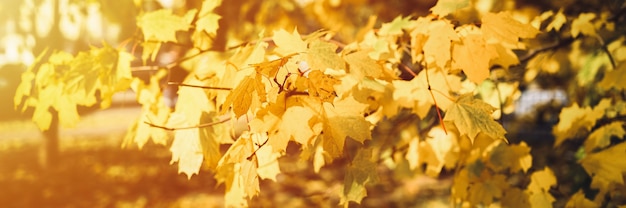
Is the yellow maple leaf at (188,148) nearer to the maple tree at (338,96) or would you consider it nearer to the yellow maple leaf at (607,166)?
the maple tree at (338,96)

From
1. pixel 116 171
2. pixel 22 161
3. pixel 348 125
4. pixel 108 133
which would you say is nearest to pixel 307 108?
pixel 348 125

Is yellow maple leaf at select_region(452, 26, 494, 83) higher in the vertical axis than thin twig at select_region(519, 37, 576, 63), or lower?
lower

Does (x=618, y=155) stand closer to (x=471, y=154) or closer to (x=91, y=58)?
(x=471, y=154)

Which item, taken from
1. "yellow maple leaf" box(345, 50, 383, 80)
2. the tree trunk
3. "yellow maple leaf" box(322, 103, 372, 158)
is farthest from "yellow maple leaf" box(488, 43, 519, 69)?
the tree trunk

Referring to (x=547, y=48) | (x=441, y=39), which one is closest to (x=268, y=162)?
(x=441, y=39)

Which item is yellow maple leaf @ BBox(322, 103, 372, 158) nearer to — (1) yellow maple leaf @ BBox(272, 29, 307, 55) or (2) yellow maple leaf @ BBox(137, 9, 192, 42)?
(1) yellow maple leaf @ BBox(272, 29, 307, 55)

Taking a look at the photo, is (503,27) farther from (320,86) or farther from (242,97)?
(242,97)
